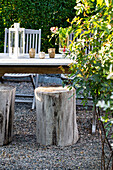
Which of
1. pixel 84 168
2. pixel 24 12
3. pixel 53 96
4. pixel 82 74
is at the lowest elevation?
pixel 84 168

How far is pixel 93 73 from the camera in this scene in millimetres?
1742

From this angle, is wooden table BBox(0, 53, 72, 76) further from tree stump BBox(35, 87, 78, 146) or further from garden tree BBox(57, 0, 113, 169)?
garden tree BBox(57, 0, 113, 169)

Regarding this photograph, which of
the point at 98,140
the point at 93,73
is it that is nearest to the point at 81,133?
the point at 98,140

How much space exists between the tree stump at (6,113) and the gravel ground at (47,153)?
88mm

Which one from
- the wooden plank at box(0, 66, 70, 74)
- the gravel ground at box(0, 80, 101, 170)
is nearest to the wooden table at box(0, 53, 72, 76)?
the wooden plank at box(0, 66, 70, 74)

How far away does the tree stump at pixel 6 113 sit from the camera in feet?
9.18

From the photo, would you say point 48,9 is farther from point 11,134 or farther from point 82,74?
point 82,74

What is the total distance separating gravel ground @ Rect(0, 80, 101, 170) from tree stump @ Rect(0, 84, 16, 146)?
3.5 inches

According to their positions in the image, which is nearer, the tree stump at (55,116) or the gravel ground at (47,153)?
the gravel ground at (47,153)

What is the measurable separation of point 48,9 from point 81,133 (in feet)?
10.6

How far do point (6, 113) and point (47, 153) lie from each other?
0.55 m

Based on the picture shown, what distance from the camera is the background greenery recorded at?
575cm

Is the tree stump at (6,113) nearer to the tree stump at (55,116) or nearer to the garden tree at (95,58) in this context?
the tree stump at (55,116)

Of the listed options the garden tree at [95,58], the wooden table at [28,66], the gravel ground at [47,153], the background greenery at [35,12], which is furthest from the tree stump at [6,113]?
the background greenery at [35,12]
